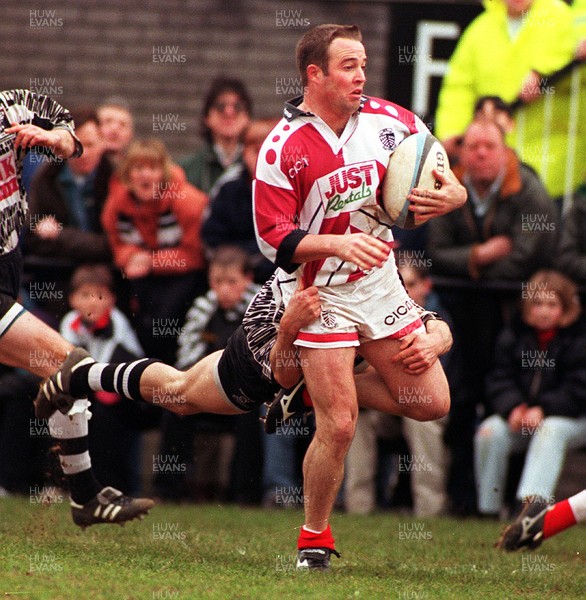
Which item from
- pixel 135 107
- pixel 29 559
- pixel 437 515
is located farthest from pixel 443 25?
pixel 29 559

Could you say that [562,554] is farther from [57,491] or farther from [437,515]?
[57,491]

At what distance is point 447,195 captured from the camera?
5.98 meters

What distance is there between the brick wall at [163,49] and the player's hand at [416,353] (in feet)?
15.5

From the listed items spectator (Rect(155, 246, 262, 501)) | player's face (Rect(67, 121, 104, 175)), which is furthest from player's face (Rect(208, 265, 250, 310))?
player's face (Rect(67, 121, 104, 175))

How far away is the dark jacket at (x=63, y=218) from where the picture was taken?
975 cm

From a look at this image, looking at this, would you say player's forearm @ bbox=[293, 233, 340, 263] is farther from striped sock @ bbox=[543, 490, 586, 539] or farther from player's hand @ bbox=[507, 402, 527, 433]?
player's hand @ bbox=[507, 402, 527, 433]

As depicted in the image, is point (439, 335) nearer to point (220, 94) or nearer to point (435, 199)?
point (435, 199)

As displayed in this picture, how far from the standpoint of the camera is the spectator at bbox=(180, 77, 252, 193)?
32.7 ft

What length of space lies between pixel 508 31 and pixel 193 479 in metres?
4.11

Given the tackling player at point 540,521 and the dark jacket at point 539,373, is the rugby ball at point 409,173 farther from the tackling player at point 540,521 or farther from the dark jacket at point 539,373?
the dark jacket at point 539,373

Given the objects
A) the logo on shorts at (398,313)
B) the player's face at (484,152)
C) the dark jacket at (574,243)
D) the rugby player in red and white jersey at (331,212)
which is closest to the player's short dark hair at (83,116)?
the player's face at (484,152)

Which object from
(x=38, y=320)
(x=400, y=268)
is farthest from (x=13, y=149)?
(x=400, y=268)

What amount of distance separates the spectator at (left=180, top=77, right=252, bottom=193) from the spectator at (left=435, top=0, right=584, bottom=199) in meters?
1.53

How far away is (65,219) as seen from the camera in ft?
32.3
